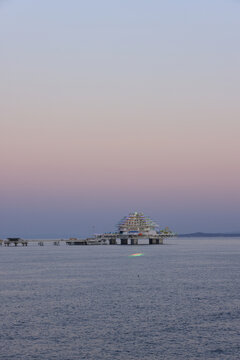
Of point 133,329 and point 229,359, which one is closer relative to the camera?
point 229,359

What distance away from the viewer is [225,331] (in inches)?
1736

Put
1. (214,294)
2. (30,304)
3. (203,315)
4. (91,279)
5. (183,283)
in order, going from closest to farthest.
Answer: (203,315), (30,304), (214,294), (183,283), (91,279)

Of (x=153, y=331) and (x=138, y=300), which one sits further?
(x=138, y=300)

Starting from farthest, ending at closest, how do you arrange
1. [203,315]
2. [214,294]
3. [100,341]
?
[214,294] < [203,315] < [100,341]

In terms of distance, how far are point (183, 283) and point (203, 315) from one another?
94.1 feet

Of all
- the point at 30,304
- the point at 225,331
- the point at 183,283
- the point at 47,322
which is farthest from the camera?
the point at 183,283

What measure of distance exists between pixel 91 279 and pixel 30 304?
1146 inches

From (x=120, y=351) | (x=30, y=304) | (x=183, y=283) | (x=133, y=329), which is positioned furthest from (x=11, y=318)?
(x=183, y=283)

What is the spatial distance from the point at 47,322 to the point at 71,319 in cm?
261

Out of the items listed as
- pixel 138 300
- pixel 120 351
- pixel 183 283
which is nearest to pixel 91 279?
pixel 183 283

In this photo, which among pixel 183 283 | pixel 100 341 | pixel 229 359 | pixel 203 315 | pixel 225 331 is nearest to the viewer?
pixel 229 359

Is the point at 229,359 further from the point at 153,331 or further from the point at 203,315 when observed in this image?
the point at 203,315

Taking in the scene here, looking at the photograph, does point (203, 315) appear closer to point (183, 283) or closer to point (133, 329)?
point (133, 329)

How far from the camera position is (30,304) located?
194 feet
